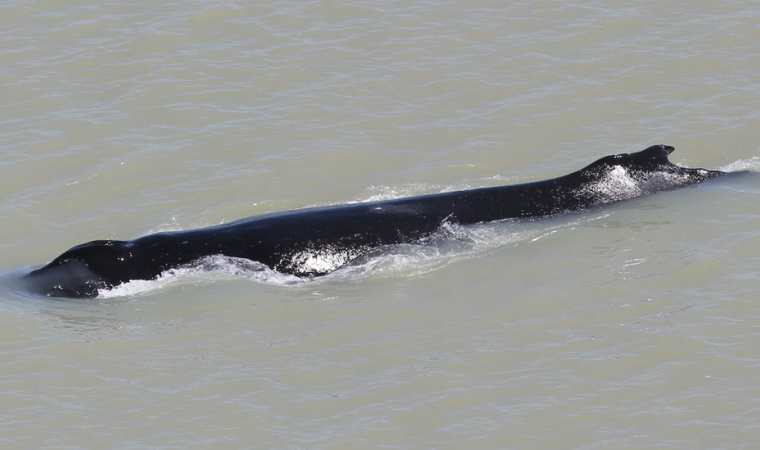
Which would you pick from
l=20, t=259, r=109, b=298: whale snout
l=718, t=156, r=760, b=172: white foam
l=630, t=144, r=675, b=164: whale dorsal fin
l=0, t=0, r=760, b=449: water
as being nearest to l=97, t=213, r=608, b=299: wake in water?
Result: l=0, t=0, r=760, b=449: water

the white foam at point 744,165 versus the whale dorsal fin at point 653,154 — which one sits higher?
the whale dorsal fin at point 653,154

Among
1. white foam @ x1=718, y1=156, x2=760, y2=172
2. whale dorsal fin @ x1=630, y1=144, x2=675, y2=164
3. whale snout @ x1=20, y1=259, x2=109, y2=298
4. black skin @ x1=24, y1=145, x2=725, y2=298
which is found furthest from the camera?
white foam @ x1=718, y1=156, x2=760, y2=172

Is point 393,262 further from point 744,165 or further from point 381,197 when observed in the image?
point 744,165

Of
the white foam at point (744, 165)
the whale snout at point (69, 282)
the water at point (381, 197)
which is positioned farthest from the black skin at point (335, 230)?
the white foam at point (744, 165)

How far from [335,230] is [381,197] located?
2240mm

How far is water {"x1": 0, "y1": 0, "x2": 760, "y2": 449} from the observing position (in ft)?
32.4

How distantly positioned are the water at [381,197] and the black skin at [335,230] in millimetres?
303

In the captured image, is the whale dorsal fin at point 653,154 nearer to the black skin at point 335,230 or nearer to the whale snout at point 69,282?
the black skin at point 335,230

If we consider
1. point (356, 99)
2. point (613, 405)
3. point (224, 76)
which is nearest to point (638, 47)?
point (356, 99)

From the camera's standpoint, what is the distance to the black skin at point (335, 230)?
43.0 ft

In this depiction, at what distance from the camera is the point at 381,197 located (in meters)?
15.8

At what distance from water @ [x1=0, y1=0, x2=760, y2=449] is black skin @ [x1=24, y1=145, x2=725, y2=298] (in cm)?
30

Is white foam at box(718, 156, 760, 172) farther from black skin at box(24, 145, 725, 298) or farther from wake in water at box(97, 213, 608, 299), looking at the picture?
wake in water at box(97, 213, 608, 299)

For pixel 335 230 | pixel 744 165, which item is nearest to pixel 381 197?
pixel 335 230
